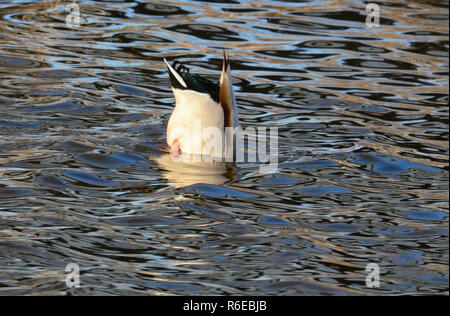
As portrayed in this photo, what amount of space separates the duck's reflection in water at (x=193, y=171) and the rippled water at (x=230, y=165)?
2cm

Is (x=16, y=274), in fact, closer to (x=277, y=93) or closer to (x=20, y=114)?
(x=20, y=114)

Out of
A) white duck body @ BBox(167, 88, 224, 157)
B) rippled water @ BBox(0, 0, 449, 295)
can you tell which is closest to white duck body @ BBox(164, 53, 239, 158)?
white duck body @ BBox(167, 88, 224, 157)

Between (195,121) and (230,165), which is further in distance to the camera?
(230,165)

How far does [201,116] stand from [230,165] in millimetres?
520

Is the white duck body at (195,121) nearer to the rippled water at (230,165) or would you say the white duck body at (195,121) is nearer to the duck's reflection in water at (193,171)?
the duck's reflection in water at (193,171)

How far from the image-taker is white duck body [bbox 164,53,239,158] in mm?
8875

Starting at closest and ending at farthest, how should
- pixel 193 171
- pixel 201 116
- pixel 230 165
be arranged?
pixel 193 171
pixel 201 116
pixel 230 165

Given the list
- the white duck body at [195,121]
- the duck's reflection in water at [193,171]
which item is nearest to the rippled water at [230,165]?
the duck's reflection in water at [193,171]

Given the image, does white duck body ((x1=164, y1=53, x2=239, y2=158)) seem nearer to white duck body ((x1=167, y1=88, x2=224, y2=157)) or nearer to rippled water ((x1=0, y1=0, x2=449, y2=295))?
white duck body ((x1=167, y1=88, x2=224, y2=157))

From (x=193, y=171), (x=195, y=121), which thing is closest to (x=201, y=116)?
(x=195, y=121)

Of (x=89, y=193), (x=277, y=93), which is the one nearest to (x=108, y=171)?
(x=89, y=193)

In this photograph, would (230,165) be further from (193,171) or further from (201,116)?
(201,116)

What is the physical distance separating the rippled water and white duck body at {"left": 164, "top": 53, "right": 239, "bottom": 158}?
0.23 metres

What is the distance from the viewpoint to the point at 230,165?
903cm
